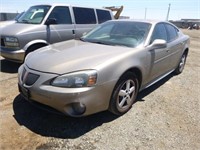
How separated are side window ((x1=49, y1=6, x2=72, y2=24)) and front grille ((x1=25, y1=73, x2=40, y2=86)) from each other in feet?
11.7

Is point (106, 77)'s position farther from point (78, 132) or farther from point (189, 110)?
point (189, 110)

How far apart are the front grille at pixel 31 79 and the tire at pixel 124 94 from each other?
1137 millimetres

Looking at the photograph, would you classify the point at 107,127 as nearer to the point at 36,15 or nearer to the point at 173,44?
the point at 173,44

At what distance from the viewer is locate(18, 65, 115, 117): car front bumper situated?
279 centimetres

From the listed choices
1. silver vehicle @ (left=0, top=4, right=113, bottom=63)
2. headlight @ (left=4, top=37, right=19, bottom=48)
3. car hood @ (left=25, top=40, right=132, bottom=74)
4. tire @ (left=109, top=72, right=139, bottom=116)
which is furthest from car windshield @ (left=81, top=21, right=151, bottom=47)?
headlight @ (left=4, top=37, right=19, bottom=48)

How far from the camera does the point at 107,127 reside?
126 inches

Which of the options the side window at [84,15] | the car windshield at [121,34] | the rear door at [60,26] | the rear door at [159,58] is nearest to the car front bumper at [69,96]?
the car windshield at [121,34]

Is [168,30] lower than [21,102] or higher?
higher

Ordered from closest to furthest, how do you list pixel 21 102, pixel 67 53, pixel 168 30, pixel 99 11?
pixel 67 53 < pixel 21 102 < pixel 168 30 < pixel 99 11

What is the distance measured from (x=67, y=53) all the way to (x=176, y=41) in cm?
298

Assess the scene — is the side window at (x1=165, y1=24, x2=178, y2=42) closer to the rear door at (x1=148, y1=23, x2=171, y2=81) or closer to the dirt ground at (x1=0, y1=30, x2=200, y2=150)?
the rear door at (x1=148, y1=23, x2=171, y2=81)

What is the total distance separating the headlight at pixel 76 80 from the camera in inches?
Answer: 111

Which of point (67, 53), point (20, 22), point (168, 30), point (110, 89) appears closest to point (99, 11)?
point (20, 22)

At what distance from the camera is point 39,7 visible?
6.53 metres
